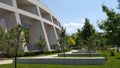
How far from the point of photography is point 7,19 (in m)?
40.4

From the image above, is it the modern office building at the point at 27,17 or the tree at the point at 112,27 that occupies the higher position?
the modern office building at the point at 27,17

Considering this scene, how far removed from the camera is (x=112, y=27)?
1581 centimetres

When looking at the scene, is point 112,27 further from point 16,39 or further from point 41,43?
point 41,43

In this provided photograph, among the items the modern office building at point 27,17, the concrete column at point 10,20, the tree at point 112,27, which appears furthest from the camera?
the modern office building at point 27,17

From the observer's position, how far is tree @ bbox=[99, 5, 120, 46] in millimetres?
15258

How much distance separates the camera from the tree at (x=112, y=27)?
1526 cm

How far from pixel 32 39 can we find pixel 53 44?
13835 mm

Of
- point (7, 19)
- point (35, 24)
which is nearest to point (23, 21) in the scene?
point (35, 24)

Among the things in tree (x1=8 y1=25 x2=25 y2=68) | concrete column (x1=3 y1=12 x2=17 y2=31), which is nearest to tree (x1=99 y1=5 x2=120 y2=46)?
tree (x1=8 y1=25 x2=25 y2=68)

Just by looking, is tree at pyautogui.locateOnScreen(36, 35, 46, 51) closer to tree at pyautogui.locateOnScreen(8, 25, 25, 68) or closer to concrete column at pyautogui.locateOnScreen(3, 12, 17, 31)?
concrete column at pyautogui.locateOnScreen(3, 12, 17, 31)

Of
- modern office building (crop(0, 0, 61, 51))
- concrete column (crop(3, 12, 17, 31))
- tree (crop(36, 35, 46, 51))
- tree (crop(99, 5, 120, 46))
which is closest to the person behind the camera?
tree (crop(99, 5, 120, 46))

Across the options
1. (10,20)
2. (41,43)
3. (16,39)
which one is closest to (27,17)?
(41,43)

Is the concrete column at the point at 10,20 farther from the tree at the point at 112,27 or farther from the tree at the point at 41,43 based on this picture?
the tree at the point at 112,27

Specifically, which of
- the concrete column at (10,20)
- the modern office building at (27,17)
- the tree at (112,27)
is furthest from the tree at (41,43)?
the tree at (112,27)
